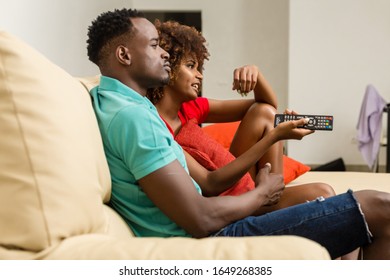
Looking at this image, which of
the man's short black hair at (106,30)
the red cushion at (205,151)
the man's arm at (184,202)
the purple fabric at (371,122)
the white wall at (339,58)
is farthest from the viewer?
the white wall at (339,58)

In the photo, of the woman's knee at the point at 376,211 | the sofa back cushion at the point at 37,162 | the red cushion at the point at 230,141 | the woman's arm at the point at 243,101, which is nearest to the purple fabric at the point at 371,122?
the red cushion at the point at 230,141

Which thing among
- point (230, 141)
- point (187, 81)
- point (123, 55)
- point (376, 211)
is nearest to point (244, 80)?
point (187, 81)

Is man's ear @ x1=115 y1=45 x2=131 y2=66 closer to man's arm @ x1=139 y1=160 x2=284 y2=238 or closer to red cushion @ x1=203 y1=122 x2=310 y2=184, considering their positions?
man's arm @ x1=139 y1=160 x2=284 y2=238

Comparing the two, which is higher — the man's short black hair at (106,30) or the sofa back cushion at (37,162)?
the man's short black hair at (106,30)

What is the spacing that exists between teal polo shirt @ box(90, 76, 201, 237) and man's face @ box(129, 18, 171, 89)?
3.2 inches

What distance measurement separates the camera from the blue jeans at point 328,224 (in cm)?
100

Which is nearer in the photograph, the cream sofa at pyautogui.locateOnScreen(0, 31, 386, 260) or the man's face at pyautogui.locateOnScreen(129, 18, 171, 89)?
the cream sofa at pyautogui.locateOnScreen(0, 31, 386, 260)

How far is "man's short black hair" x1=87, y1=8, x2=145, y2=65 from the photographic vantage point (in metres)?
1.16

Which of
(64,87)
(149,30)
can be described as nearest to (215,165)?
(149,30)

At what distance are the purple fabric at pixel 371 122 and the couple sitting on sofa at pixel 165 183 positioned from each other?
Answer: 2.85 m

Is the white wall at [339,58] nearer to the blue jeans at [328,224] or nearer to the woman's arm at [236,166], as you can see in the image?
the woman's arm at [236,166]

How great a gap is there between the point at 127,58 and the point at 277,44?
13.3 ft

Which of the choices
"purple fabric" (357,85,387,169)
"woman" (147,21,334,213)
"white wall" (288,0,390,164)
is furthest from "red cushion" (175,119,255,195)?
"white wall" (288,0,390,164)
